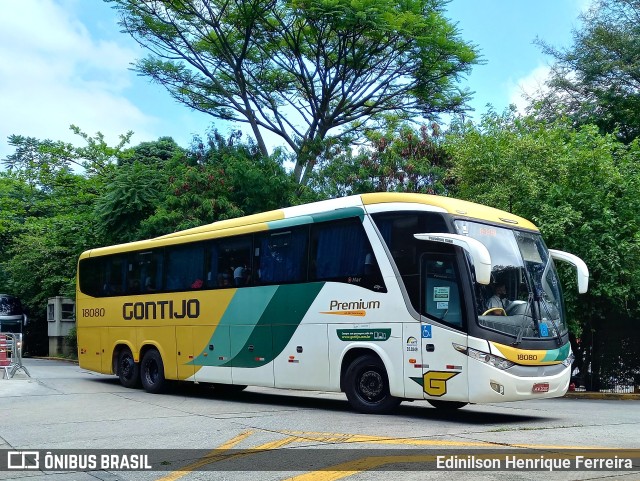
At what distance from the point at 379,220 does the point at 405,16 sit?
14493mm

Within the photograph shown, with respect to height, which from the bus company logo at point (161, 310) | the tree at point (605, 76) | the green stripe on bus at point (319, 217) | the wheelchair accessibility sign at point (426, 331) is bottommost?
the wheelchair accessibility sign at point (426, 331)

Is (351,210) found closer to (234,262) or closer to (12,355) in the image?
(234,262)

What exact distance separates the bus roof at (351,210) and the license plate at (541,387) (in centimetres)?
266

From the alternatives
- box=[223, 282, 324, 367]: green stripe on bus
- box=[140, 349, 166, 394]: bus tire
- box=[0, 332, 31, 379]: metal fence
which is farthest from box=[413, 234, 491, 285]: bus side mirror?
box=[0, 332, 31, 379]: metal fence

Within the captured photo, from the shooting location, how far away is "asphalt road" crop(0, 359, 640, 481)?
7863 millimetres

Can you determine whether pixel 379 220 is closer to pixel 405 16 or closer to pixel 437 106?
pixel 405 16

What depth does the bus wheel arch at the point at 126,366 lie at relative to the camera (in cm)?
1880

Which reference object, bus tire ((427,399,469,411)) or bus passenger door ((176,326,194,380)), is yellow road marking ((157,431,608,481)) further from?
bus passenger door ((176,326,194,380))

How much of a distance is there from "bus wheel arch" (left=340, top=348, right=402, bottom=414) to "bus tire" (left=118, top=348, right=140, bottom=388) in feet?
23.6

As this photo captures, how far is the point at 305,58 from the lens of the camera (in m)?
29.4

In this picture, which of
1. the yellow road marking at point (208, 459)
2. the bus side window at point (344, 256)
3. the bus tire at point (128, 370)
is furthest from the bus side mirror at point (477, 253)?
the bus tire at point (128, 370)

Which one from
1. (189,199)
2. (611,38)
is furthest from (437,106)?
(189,199)

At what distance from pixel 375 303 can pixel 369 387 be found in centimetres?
144

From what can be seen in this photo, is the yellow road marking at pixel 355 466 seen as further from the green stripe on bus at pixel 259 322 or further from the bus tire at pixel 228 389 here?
the bus tire at pixel 228 389
